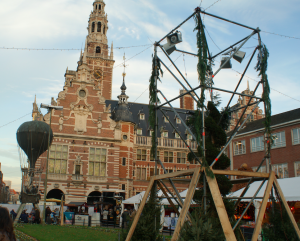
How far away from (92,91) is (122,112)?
16.7ft

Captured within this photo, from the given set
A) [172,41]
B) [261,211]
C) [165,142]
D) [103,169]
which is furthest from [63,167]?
[261,211]

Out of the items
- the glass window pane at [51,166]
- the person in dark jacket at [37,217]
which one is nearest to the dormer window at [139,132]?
the glass window pane at [51,166]

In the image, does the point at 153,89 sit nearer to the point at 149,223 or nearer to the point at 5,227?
the point at 149,223

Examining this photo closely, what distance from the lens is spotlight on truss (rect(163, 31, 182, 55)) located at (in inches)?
357

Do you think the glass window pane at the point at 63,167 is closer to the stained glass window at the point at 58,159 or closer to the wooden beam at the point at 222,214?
the stained glass window at the point at 58,159

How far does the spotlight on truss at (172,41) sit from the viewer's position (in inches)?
357

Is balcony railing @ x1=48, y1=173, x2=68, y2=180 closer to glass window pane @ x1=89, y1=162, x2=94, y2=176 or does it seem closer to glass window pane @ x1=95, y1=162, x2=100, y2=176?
glass window pane @ x1=89, y1=162, x2=94, y2=176

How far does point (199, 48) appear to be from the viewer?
802 centimetres

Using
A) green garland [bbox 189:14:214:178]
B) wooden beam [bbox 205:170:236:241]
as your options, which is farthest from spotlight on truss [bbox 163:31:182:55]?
wooden beam [bbox 205:170:236:241]

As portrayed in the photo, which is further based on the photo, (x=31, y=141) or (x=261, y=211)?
(x=31, y=141)

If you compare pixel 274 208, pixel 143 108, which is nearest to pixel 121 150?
pixel 143 108

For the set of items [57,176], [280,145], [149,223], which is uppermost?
[280,145]

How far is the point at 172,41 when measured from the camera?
9180 mm

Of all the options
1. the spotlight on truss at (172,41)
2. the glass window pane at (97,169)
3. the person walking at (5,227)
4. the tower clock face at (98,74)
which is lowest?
the person walking at (5,227)
